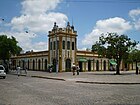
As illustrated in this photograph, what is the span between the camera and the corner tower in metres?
57.6

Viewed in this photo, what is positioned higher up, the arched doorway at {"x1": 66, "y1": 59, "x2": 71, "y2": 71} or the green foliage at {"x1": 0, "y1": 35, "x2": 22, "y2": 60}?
the green foliage at {"x1": 0, "y1": 35, "x2": 22, "y2": 60}

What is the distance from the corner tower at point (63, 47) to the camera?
57.6 m

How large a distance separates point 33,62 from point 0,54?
1501cm

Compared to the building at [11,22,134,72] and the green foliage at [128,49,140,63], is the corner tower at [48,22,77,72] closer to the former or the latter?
the building at [11,22,134,72]

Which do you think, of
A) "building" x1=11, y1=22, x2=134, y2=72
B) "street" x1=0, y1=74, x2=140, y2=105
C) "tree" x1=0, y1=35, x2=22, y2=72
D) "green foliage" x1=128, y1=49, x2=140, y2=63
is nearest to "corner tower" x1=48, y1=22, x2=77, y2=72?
"building" x1=11, y1=22, x2=134, y2=72

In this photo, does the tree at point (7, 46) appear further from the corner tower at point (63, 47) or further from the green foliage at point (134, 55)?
the green foliage at point (134, 55)

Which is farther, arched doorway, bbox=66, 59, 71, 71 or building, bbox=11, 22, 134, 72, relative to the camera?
arched doorway, bbox=66, 59, 71, 71

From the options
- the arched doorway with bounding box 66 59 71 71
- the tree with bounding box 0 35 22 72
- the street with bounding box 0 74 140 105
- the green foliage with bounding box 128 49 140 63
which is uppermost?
the tree with bounding box 0 35 22 72

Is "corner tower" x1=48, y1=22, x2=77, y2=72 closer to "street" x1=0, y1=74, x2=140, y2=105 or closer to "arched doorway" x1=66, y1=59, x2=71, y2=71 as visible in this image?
"arched doorway" x1=66, y1=59, x2=71, y2=71

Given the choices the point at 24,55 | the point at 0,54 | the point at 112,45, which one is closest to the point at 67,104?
the point at 112,45

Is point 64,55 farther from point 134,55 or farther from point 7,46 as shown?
point 134,55

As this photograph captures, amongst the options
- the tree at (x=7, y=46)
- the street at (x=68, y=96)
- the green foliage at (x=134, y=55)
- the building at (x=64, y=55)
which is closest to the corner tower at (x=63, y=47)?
the building at (x=64, y=55)

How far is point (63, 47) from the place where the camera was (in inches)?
2303

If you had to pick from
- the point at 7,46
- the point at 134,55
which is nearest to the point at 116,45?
the point at 134,55
